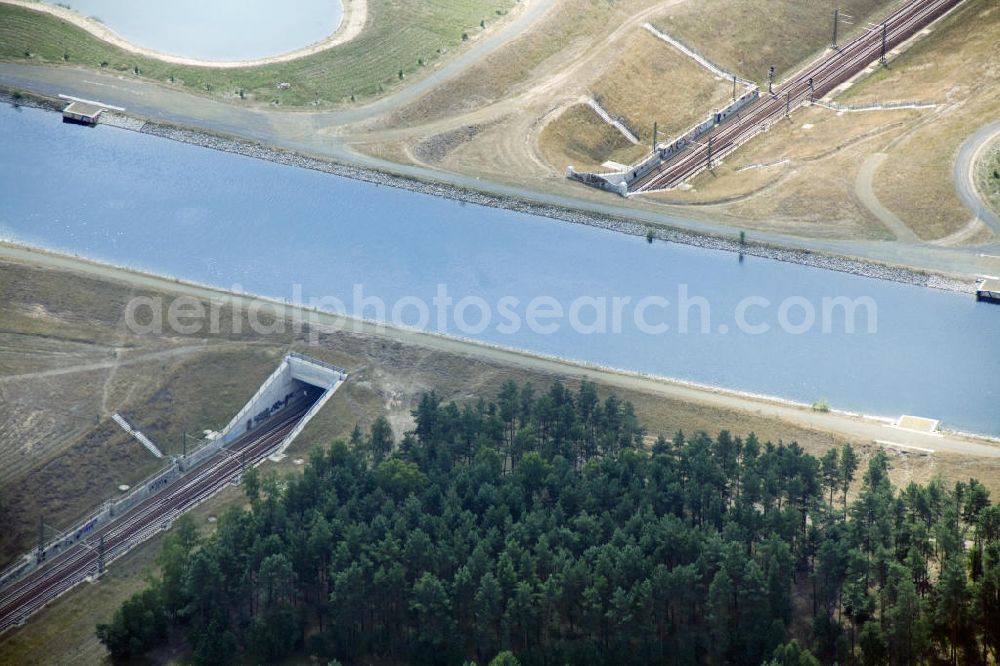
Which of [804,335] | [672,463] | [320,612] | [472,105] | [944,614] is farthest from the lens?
[472,105]

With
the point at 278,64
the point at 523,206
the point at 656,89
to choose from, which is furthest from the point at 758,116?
the point at 278,64

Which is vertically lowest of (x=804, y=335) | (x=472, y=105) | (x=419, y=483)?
(x=419, y=483)

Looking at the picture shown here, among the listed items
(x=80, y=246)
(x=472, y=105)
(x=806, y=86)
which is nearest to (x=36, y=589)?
(x=80, y=246)

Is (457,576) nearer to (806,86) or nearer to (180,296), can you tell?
(180,296)

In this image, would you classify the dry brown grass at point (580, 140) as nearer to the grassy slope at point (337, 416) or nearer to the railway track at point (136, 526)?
the grassy slope at point (337, 416)

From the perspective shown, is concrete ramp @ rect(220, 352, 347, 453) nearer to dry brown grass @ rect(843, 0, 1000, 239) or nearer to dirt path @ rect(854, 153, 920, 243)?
dirt path @ rect(854, 153, 920, 243)

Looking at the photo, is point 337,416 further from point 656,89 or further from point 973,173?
point 973,173
